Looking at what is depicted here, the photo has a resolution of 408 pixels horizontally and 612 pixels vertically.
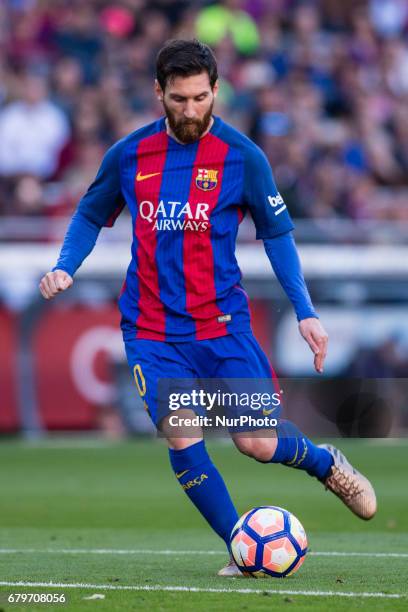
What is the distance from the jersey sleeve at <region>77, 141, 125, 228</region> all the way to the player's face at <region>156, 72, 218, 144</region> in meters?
0.40

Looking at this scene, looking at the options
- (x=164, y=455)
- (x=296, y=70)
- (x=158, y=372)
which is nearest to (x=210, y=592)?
(x=158, y=372)

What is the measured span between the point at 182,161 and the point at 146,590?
2.09m

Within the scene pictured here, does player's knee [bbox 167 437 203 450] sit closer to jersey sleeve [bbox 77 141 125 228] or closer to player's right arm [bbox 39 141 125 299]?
player's right arm [bbox 39 141 125 299]

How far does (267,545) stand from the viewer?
A: 6477 millimetres

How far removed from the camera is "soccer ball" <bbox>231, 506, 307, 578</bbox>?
6496mm

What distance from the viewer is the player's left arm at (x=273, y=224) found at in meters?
6.87

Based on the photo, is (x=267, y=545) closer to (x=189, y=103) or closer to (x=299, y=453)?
(x=299, y=453)

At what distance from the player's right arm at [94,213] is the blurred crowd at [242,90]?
9386mm

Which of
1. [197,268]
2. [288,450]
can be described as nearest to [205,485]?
[288,450]

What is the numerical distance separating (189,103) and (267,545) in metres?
2.08

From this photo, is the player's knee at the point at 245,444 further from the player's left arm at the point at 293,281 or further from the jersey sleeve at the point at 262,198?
the jersey sleeve at the point at 262,198

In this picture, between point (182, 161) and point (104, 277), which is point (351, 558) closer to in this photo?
point (182, 161)

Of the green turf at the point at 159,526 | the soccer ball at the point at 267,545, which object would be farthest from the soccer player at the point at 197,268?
the green turf at the point at 159,526

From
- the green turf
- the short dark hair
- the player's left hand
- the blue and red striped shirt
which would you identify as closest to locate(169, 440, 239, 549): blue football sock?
the green turf
